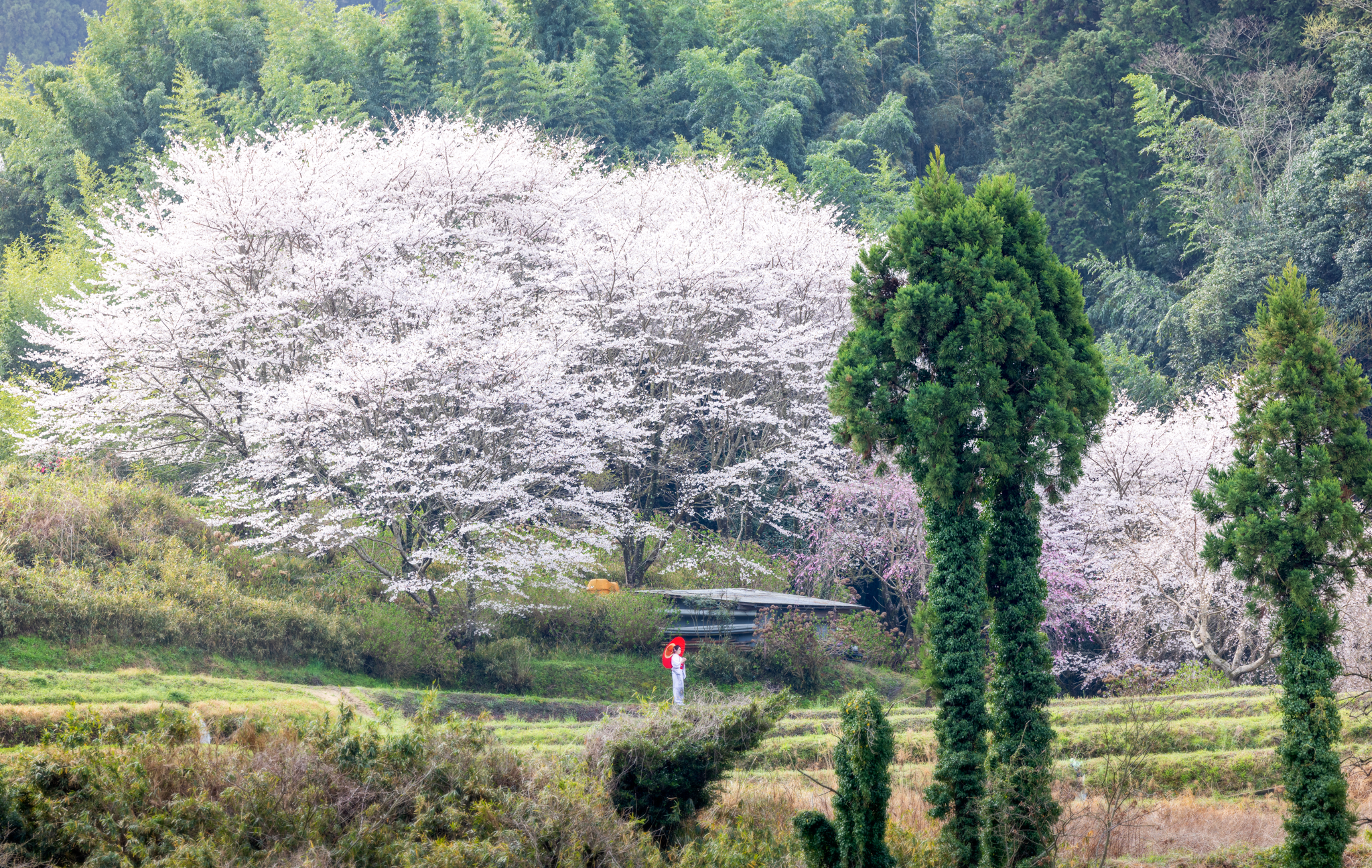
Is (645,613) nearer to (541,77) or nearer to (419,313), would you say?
(419,313)

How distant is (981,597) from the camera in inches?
480

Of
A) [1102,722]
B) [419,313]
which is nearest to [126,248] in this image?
[419,313]

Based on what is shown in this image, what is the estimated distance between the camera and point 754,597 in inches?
854

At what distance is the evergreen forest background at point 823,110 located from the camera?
1451 inches

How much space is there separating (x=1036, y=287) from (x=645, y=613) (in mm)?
11243

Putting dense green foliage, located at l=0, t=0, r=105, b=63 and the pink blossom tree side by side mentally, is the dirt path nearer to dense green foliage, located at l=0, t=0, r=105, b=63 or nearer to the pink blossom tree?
the pink blossom tree

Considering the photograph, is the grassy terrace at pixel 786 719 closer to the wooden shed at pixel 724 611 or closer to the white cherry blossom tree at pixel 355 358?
the white cherry blossom tree at pixel 355 358

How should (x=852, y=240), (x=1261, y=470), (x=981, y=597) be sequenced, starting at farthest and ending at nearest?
(x=852, y=240)
(x=981, y=597)
(x=1261, y=470)

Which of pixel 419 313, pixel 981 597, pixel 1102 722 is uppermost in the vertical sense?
pixel 419 313

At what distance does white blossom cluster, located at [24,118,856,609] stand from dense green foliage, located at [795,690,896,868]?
10.1 metres

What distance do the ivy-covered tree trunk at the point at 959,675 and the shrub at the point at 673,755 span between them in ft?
6.43

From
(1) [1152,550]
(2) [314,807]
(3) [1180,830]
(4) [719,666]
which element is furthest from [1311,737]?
(1) [1152,550]

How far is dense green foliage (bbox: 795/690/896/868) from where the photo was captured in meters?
10.3

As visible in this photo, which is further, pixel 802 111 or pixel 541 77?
pixel 802 111
